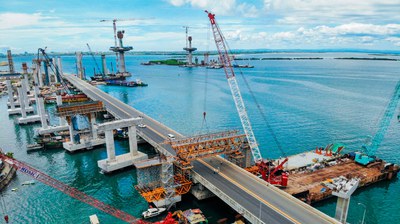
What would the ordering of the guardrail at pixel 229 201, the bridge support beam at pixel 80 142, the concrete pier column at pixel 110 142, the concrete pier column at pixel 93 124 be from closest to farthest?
the guardrail at pixel 229 201 < the concrete pier column at pixel 110 142 < the bridge support beam at pixel 80 142 < the concrete pier column at pixel 93 124

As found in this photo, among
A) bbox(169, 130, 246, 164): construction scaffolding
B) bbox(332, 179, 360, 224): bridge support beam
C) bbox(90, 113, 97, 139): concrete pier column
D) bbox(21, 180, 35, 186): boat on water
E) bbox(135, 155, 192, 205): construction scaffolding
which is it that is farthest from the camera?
bbox(90, 113, 97, 139): concrete pier column

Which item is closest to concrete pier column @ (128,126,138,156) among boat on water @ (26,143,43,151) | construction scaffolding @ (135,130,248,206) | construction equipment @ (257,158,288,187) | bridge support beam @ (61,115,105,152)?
construction scaffolding @ (135,130,248,206)

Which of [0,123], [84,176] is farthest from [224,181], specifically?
[0,123]

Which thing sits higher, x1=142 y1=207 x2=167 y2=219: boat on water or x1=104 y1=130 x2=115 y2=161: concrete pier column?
x1=104 y1=130 x2=115 y2=161: concrete pier column

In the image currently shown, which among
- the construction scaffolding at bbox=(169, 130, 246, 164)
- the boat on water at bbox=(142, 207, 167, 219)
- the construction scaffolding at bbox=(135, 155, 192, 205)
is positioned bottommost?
the boat on water at bbox=(142, 207, 167, 219)

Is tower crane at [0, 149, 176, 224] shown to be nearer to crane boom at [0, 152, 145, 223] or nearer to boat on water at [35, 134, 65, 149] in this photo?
crane boom at [0, 152, 145, 223]

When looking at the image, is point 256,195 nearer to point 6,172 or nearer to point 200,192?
point 200,192

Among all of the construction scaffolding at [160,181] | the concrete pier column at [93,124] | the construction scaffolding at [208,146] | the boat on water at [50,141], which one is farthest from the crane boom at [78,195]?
the concrete pier column at [93,124]

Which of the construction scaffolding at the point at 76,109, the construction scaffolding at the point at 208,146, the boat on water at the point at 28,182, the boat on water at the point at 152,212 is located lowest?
the boat on water at the point at 152,212

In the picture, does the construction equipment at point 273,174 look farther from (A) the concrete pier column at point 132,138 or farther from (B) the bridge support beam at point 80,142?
(B) the bridge support beam at point 80,142

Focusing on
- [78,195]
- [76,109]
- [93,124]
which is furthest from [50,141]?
[78,195]

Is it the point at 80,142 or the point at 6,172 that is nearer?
the point at 6,172

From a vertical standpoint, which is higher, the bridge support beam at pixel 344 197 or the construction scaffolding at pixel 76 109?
the construction scaffolding at pixel 76 109
